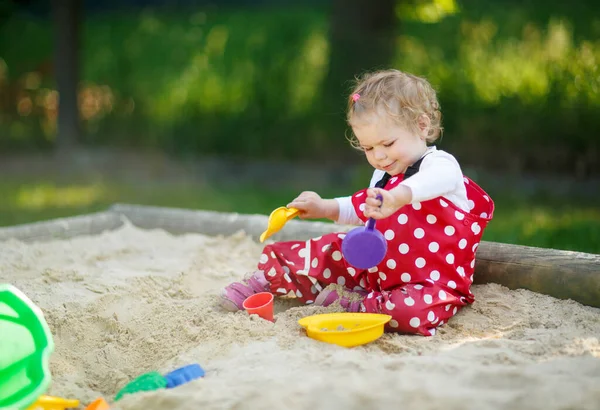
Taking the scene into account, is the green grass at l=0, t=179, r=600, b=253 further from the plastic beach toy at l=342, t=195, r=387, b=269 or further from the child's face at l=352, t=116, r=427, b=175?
the plastic beach toy at l=342, t=195, r=387, b=269

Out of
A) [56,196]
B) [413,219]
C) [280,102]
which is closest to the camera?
[413,219]

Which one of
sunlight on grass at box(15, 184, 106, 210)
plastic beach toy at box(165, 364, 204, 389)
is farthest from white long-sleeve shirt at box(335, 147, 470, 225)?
sunlight on grass at box(15, 184, 106, 210)

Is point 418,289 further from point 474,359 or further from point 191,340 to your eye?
point 191,340

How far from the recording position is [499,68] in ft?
17.1

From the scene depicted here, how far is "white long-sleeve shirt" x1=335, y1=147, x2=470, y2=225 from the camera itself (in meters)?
1.92

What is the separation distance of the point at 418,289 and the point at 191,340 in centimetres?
63

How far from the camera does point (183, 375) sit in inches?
63.8

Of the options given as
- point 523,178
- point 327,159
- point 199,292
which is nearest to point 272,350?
point 199,292

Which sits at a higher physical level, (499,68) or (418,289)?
(499,68)

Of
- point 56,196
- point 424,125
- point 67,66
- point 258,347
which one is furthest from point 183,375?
point 67,66

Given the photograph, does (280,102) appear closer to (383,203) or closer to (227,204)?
(227,204)

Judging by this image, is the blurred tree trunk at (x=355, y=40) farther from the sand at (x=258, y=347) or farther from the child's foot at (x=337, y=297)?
the child's foot at (x=337, y=297)

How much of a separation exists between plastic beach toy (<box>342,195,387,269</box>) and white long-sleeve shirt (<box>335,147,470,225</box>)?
125 millimetres

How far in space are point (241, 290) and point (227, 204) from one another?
2.77 m
